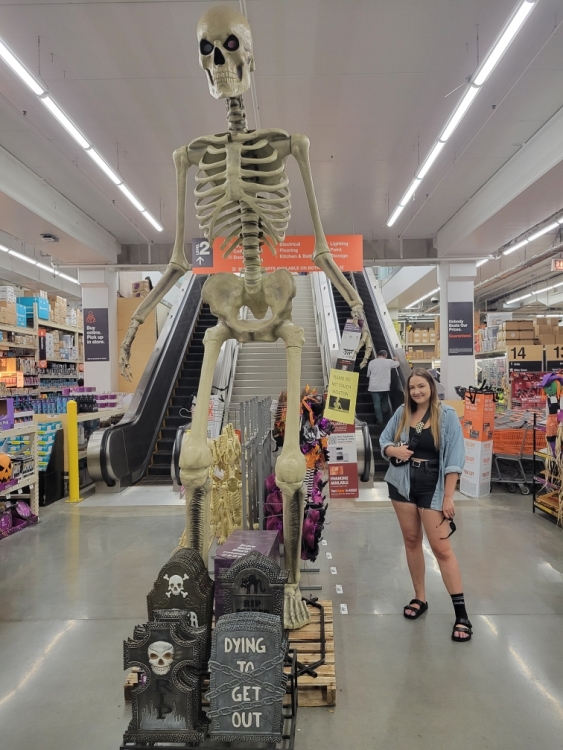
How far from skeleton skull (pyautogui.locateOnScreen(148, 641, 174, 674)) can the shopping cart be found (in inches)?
231

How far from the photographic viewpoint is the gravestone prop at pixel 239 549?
8.44 ft

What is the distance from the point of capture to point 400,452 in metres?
3.17

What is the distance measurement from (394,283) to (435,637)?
1729 centimetres

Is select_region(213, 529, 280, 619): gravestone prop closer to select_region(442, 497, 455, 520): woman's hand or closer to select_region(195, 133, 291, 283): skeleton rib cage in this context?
select_region(442, 497, 455, 520): woman's hand

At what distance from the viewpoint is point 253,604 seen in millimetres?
2293

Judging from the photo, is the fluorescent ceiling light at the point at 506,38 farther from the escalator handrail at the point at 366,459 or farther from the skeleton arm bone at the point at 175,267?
the escalator handrail at the point at 366,459

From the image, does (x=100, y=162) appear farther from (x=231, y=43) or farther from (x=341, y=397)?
(x=231, y=43)

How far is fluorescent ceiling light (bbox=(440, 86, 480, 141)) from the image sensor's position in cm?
552

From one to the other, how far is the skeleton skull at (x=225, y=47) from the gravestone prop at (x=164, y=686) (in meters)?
2.66

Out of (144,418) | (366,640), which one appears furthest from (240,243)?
(144,418)

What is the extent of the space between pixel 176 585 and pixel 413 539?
169 cm

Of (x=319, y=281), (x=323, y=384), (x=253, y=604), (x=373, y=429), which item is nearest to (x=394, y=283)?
(x=319, y=281)

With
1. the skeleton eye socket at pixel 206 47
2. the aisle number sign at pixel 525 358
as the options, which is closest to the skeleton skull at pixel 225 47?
the skeleton eye socket at pixel 206 47

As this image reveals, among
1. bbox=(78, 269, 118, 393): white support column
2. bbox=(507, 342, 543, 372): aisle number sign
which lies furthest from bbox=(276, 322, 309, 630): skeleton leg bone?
bbox=(78, 269, 118, 393): white support column
